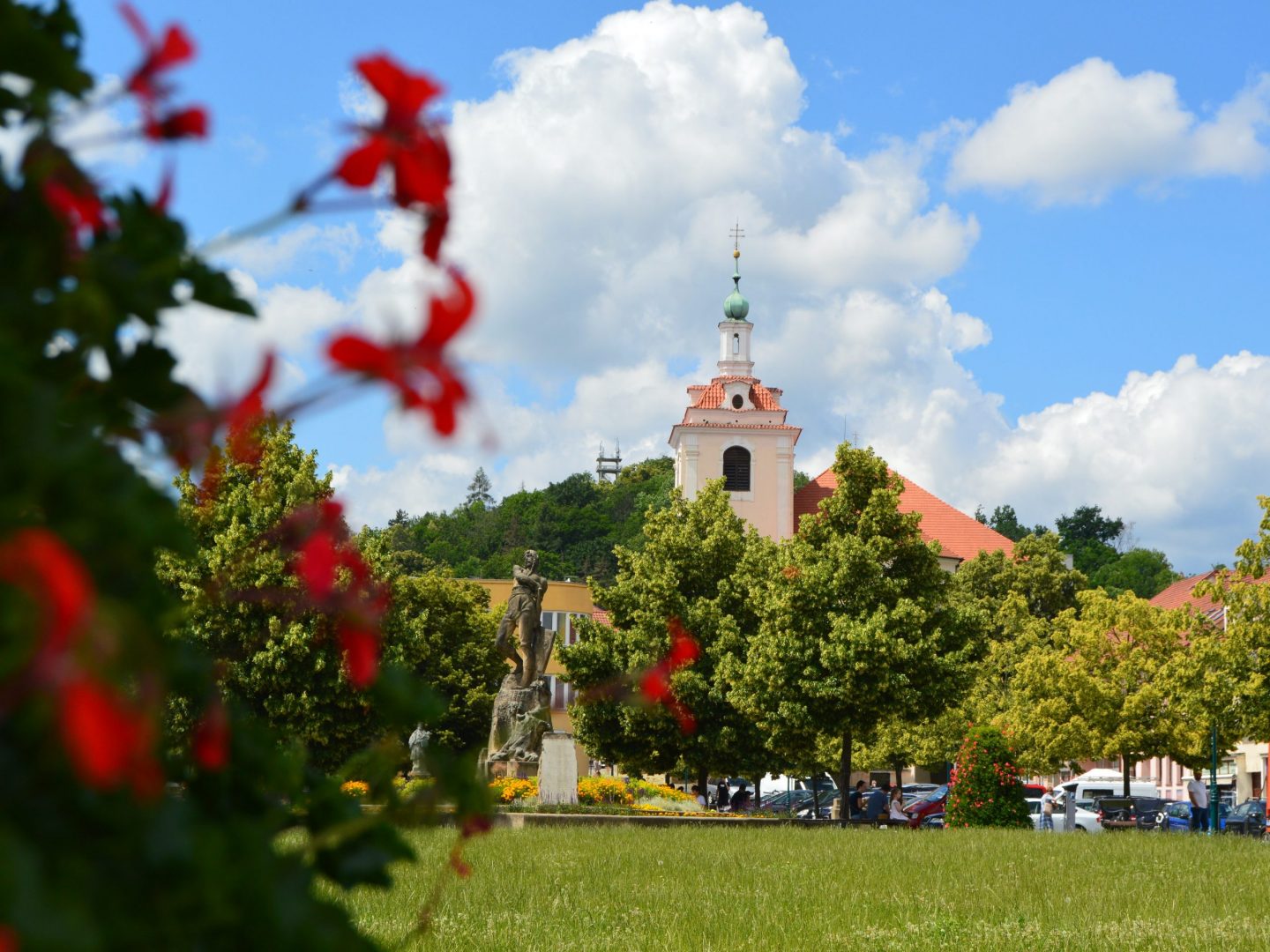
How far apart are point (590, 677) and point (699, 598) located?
150 inches

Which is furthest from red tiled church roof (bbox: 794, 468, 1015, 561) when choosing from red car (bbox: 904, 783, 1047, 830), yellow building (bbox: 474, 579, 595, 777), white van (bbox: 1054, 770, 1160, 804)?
red car (bbox: 904, 783, 1047, 830)

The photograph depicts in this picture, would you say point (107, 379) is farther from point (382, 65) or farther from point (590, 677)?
point (590, 677)

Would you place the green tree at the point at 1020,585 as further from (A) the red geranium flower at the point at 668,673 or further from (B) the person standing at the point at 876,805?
(A) the red geranium flower at the point at 668,673

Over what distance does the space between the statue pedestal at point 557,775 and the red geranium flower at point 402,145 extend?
26.6 metres

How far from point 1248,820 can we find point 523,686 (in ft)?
72.1

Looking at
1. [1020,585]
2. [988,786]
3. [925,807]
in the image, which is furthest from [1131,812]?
[1020,585]

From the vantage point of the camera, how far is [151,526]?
→ 1.09 meters

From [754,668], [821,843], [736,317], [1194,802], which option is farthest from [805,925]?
[736,317]

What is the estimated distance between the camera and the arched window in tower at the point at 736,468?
77.6m

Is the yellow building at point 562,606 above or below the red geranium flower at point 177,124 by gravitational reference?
above

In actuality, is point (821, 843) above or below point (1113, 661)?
below

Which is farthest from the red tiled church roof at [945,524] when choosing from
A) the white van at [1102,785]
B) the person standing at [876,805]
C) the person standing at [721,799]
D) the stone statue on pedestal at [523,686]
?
the stone statue on pedestal at [523,686]

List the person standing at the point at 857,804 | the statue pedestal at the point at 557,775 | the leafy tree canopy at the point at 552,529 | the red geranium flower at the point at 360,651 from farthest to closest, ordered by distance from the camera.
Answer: the leafy tree canopy at the point at 552,529 → the person standing at the point at 857,804 → the statue pedestal at the point at 557,775 → the red geranium flower at the point at 360,651

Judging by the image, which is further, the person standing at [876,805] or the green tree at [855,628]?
the person standing at [876,805]
